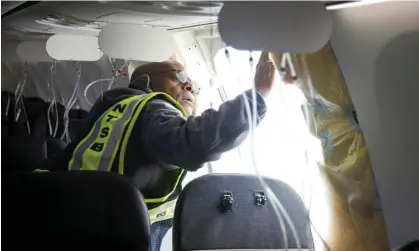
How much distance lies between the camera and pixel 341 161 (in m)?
0.83

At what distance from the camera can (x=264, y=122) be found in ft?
2.58

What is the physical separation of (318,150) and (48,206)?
1.21 ft

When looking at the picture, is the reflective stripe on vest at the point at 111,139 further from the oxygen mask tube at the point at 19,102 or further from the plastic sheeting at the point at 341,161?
the plastic sheeting at the point at 341,161

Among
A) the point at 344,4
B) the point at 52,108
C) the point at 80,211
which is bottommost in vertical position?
the point at 80,211

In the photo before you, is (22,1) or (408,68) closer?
(22,1)

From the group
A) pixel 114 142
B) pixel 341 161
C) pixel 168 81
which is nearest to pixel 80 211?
pixel 114 142

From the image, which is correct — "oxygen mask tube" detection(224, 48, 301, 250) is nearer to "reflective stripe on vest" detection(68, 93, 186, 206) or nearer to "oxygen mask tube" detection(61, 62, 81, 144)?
"reflective stripe on vest" detection(68, 93, 186, 206)

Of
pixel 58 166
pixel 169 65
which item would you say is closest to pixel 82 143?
pixel 58 166

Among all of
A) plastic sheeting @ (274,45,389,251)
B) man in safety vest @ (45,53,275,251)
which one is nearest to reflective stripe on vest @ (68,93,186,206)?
man in safety vest @ (45,53,275,251)

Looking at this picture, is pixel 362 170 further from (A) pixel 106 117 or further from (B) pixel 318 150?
(A) pixel 106 117

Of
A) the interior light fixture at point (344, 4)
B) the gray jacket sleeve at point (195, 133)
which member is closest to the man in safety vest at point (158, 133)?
the gray jacket sleeve at point (195, 133)

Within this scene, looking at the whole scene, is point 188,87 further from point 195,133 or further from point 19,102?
point 19,102

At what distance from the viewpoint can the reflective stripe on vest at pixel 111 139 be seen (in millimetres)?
788

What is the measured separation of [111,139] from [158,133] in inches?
2.5
